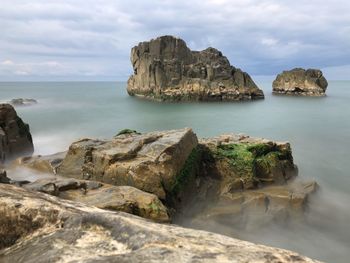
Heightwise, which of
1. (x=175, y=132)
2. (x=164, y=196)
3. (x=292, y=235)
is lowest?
(x=292, y=235)

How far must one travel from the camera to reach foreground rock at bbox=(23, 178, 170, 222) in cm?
1034

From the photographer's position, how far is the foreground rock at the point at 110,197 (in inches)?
407

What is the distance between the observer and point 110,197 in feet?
35.6

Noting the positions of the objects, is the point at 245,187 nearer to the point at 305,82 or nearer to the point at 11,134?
the point at 11,134

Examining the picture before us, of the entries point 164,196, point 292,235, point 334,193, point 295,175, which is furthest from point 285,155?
point 164,196

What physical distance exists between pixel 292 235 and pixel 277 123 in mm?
38735

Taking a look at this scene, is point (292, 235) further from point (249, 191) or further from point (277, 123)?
point (277, 123)

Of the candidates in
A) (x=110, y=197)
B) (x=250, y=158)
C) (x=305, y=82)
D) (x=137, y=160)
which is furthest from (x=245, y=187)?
(x=305, y=82)

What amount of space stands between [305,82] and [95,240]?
348 ft

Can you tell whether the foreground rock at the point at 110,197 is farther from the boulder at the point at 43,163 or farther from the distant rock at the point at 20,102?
the distant rock at the point at 20,102

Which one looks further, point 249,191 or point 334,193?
point 334,193

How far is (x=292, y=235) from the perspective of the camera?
1362cm

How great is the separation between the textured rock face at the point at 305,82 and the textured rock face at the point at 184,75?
16.7 metres

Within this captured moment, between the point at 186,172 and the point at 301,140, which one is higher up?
the point at 186,172
